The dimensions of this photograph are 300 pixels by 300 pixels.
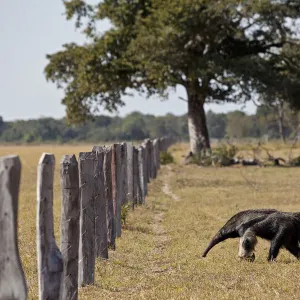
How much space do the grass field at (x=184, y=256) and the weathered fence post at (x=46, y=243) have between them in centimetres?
154

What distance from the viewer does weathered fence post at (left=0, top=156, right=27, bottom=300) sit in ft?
19.7

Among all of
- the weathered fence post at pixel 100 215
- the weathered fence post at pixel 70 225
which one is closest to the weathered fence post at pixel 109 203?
the weathered fence post at pixel 100 215

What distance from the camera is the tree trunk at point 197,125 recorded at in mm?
40125

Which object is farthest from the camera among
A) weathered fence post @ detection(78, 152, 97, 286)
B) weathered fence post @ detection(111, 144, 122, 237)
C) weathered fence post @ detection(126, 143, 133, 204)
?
weathered fence post @ detection(126, 143, 133, 204)

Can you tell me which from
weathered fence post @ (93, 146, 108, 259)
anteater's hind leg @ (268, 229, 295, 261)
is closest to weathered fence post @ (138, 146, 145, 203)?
weathered fence post @ (93, 146, 108, 259)

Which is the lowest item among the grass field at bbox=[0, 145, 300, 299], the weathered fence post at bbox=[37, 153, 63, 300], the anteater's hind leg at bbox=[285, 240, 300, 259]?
the grass field at bbox=[0, 145, 300, 299]

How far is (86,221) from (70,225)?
4.73ft

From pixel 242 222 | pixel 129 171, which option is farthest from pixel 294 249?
pixel 129 171

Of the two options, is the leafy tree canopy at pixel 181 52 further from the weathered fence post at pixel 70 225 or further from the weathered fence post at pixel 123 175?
the weathered fence post at pixel 70 225

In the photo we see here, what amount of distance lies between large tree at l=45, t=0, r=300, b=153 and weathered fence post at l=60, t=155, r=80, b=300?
86.0 ft

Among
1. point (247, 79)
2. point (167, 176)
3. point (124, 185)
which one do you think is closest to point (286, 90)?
point (247, 79)

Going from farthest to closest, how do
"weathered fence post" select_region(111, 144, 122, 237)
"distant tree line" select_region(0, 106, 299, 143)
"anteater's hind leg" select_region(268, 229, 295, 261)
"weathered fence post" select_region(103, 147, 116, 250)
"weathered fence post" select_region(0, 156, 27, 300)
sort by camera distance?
1. "distant tree line" select_region(0, 106, 299, 143)
2. "weathered fence post" select_region(111, 144, 122, 237)
3. "weathered fence post" select_region(103, 147, 116, 250)
4. "anteater's hind leg" select_region(268, 229, 295, 261)
5. "weathered fence post" select_region(0, 156, 27, 300)

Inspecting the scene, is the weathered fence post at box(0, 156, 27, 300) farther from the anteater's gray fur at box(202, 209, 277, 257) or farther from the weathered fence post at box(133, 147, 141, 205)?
the weathered fence post at box(133, 147, 141, 205)

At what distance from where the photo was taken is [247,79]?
34.5 metres
